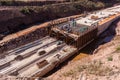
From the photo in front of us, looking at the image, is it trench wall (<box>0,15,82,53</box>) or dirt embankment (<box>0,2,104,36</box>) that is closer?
trench wall (<box>0,15,82,53</box>)

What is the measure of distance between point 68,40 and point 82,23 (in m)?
4.68

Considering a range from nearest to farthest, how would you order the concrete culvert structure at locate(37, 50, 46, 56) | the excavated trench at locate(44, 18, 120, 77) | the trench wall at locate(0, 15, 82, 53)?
the concrete culvert structure at locate(37, 50, 46, 56), the excavated trench at locate(44, 18, 120, 77), the trench wall at locate(0, 15, 82, 53)

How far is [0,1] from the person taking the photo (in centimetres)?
3431

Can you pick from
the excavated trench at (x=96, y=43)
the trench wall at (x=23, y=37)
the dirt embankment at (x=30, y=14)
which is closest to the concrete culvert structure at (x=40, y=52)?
the excavated trench at (x=96, y=43)

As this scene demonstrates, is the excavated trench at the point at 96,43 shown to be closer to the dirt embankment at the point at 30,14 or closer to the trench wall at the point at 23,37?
the trench wall at the point at 23,37

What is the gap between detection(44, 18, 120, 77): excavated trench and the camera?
82.0 ft

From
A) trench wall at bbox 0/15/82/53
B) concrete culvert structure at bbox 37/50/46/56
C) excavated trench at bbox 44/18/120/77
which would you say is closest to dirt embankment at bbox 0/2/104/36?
trench wall at bbox 0/15/82/53

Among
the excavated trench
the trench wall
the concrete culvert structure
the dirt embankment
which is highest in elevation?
the dirt embankment

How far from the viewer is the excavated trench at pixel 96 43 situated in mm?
24981

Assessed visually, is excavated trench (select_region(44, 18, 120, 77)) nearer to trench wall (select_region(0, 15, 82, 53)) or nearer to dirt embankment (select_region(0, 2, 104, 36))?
trench wall (select_region(0, 15, 82, 53))

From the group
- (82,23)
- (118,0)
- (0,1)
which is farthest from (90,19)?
(118,0)

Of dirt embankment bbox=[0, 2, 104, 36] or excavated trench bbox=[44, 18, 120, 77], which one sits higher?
dirt embankment bbox=[0, 2, 104, 36]

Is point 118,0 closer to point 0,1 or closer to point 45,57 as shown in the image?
point 0,1

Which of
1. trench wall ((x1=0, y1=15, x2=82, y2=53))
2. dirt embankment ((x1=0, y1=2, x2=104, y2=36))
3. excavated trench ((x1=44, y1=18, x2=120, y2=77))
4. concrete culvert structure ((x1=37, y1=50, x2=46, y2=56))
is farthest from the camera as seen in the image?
dirt embankment ((x1=0, y1=2, x2=104, y2=36))
